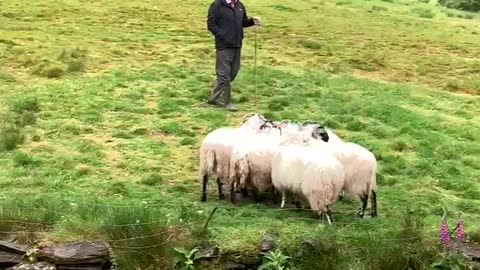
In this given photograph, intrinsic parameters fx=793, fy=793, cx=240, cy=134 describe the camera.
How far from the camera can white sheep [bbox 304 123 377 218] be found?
27.8 feet

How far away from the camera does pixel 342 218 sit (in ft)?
27.6

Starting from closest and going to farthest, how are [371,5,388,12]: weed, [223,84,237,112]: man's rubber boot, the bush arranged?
[223,84,237,112]: man's rubber boot < [371,5,388,12]: weed < the bush

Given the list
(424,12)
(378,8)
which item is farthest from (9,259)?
(424,12)

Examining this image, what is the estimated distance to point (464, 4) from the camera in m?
32.8

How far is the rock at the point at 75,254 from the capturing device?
6609 millimetres

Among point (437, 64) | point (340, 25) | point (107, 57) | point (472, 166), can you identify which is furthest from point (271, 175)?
point (340, 25)

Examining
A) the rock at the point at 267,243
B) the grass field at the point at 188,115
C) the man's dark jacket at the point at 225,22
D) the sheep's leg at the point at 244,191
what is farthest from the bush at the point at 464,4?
the rock at the point at 267,243

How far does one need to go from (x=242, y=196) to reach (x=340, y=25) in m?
15.5

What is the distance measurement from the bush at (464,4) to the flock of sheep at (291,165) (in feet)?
83.3

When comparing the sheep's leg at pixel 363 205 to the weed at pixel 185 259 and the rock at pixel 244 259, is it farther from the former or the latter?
the weed at pixel 185 259

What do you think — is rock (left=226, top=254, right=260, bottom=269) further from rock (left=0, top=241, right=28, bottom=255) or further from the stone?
rock (left=0, top=241, right=28, bottom=255)

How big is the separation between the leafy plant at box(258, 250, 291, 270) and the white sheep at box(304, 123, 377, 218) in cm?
203

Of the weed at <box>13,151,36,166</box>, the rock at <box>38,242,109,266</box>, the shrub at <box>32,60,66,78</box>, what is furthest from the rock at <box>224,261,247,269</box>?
the shrub at <box>32,60,66,78</box>

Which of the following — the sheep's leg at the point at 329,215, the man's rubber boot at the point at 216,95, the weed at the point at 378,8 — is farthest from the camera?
the weed at the point at 378,8
